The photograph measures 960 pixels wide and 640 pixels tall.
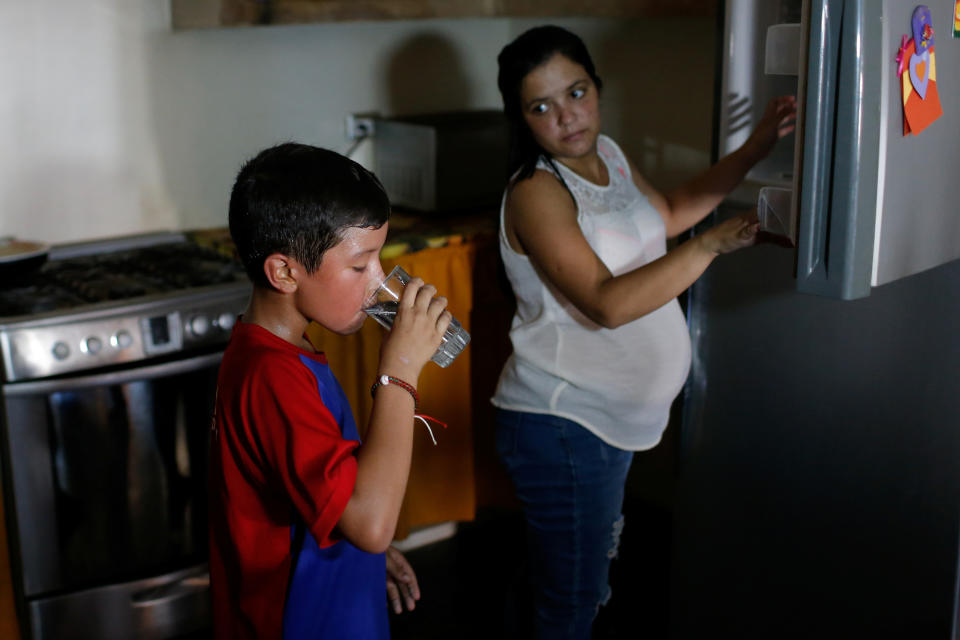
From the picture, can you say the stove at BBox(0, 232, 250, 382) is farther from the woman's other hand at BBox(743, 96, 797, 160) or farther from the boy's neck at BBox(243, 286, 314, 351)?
the woman's other hand at BBox(743, 96, 797, 160)

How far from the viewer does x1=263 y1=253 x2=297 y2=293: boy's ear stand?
43.3 inches

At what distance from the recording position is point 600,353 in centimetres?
168

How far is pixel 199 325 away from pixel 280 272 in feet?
3.36

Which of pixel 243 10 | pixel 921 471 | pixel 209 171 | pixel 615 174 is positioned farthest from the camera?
pixel 209 171

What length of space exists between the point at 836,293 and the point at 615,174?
0.66 metres

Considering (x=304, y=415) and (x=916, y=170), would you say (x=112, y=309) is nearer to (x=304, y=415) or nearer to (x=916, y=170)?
(x=304, y=415)

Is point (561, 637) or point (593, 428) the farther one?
point (561, 637)

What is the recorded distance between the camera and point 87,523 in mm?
2004

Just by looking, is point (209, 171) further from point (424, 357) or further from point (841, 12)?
point (841, 12)

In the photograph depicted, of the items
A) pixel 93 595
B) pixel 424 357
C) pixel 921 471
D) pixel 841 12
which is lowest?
pixel 93 595

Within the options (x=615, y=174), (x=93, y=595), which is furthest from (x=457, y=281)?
(x=93, y=595)

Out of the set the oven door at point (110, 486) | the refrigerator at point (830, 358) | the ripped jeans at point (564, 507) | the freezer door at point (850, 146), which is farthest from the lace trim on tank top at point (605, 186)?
the oven door at point (110, 486)

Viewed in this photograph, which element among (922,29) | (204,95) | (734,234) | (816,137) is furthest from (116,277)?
(922,29)

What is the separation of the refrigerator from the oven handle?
100cm
